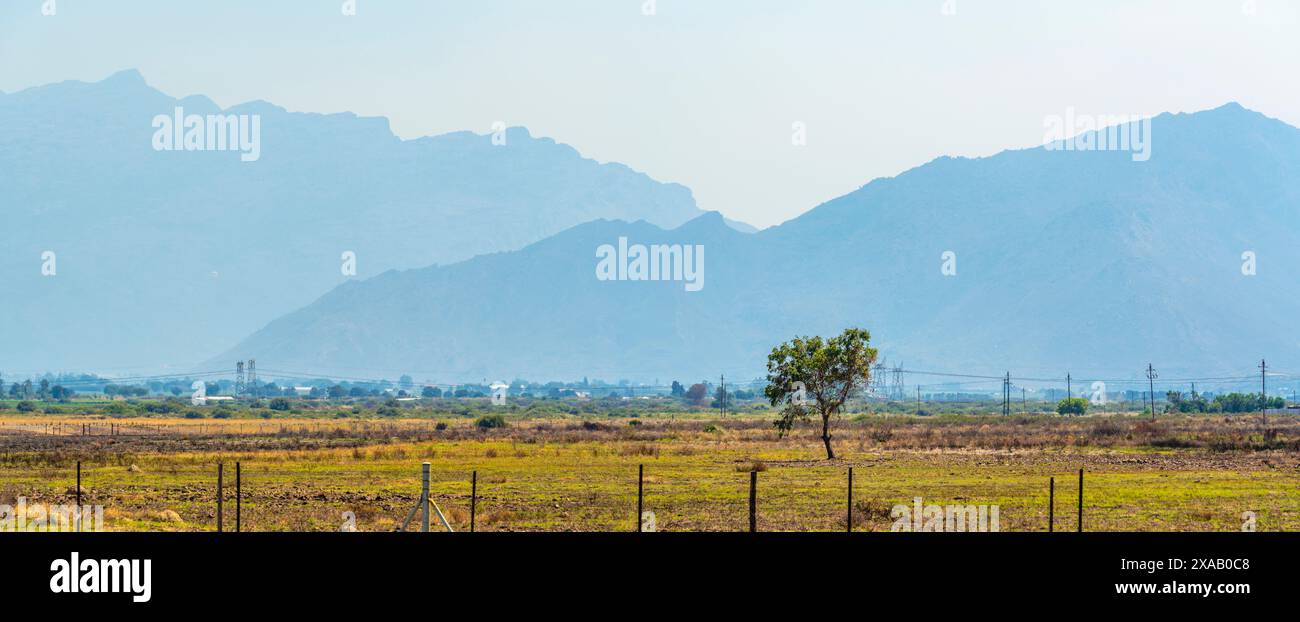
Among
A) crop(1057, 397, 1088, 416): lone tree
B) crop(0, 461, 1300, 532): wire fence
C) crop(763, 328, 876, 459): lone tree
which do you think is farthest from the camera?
crop(1057, 397, 1088, 416): lone tree

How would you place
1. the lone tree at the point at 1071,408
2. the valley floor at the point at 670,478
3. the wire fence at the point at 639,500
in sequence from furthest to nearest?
the lone tree at the point at 1071,408 < the valley floor at the point at 670,478 < the wire fence at the point at 639,500

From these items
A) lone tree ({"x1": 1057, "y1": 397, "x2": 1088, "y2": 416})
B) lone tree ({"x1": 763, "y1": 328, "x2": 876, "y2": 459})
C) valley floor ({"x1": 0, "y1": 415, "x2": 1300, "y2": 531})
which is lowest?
lone tree ({"x1": 1057, "y1": 397, "x2": 1088, "y2": 416})

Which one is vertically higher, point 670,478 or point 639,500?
point 639,500

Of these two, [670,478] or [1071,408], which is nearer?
[670,478]

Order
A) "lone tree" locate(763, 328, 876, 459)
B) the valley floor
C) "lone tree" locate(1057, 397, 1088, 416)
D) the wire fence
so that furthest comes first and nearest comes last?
"lone tree" locate(1057, 397, 1088, 416) < "lone tree" locate(763, 328, 876, 459) < the valley floor < the wire fence

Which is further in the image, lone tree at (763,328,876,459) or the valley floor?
lone tree at (763,328,876,459)

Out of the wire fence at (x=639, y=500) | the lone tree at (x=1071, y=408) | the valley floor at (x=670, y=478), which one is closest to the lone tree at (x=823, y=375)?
the valley floor at (x=670, y=478)

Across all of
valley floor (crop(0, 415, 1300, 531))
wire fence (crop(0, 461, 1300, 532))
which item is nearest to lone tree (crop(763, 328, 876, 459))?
valley floor (crop(0, 415, 1300, 531))

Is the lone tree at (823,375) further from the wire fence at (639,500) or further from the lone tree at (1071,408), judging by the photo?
the lone tree at (1071,408)

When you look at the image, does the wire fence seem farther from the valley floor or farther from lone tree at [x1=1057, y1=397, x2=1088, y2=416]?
lone tree at [x1=1057, y1=397, x2=1088, y2=416]

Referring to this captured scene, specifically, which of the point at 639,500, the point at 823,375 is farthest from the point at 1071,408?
the point at 639,500

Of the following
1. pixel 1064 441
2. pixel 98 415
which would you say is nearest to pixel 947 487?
pixel 1064 441

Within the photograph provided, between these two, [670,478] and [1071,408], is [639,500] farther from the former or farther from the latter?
[1071,408]
